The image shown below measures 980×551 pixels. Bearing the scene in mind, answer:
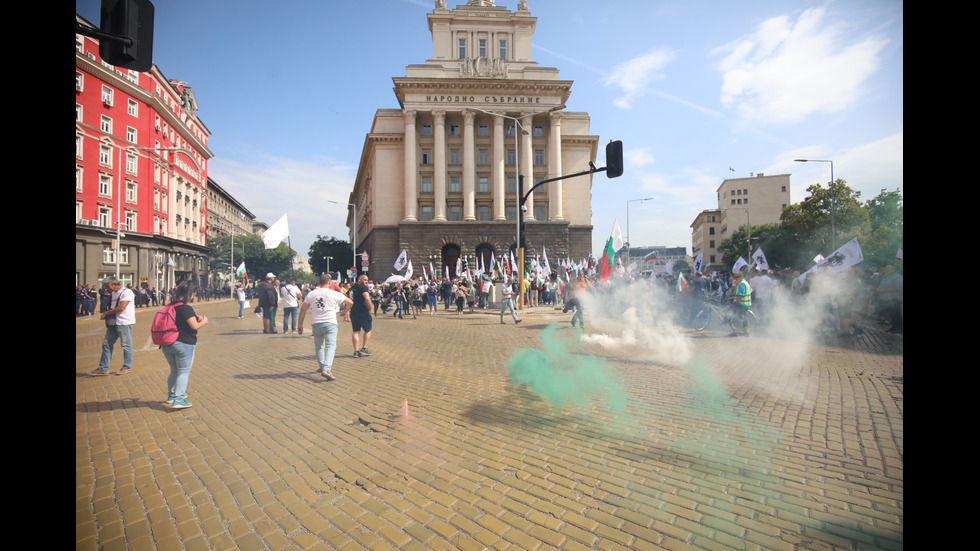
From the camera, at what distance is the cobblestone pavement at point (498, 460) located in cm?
263

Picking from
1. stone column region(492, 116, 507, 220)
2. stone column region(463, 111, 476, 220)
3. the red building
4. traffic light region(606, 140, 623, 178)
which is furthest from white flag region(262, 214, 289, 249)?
stone column region(492, 116, 507, 220)

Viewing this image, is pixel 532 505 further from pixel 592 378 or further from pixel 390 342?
pixel 390 342

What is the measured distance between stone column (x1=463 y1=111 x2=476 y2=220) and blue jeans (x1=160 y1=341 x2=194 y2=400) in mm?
36364

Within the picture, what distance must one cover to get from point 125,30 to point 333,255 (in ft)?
216

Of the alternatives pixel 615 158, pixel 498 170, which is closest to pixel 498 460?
pixel 615 158

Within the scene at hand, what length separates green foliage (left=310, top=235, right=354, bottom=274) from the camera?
64375mm

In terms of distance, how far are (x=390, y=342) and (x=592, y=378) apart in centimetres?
634

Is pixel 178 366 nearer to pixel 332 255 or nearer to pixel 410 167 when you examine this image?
pixel 410 167

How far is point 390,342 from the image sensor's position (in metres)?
11.2

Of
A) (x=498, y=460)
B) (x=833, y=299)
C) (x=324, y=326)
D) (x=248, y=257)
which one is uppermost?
(x=248, y=257)

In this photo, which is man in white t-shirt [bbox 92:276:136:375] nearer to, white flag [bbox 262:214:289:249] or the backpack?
the backpack

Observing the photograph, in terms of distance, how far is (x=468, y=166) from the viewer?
136ft

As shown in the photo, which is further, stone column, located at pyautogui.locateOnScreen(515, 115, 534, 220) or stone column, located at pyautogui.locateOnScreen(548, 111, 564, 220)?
A: stone column, located at pyautogui.locateOnScreen(548, 111, 564, 220)
